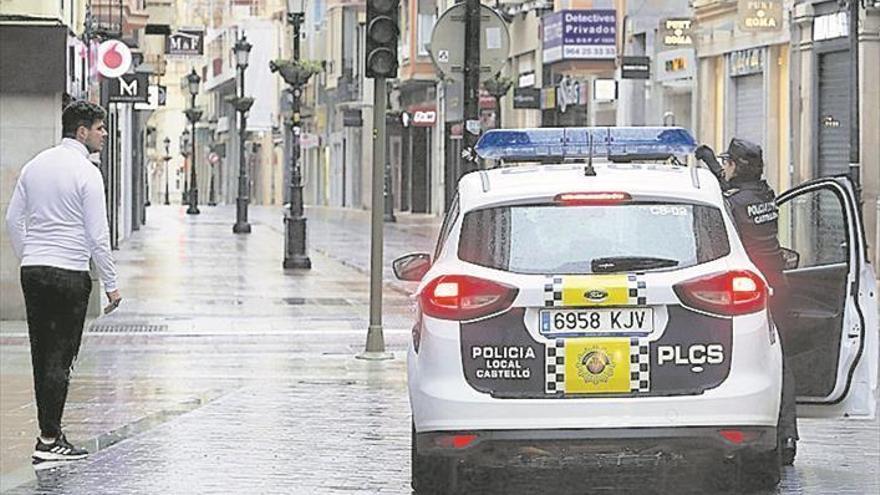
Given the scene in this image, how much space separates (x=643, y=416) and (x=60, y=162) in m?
3.91

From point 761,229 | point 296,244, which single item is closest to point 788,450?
point 761,229

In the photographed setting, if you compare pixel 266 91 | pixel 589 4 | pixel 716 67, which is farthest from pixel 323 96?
pixel 716 67

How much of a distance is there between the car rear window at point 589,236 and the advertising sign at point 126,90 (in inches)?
874

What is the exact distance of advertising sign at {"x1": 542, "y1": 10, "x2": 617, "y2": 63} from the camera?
4688 cm

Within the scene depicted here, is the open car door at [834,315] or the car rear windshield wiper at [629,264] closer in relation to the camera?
the car rear windshield wiper at [629,264]

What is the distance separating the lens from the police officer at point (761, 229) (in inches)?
402

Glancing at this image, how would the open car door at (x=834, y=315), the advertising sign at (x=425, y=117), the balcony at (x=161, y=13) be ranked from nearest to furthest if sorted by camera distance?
the open car door at (x=834, y=315) → the balcony at (x=161, y=13) → the advertising sign at (x=425, y=117)

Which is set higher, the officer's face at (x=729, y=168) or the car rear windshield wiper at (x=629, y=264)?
the officer's face at (x=729, y=168)

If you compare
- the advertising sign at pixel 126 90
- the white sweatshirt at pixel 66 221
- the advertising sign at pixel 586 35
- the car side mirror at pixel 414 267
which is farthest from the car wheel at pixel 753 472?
the advertising sign at pixel 586 35

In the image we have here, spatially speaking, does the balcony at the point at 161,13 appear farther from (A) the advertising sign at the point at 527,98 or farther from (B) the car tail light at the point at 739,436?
(B) the car tail light at the point at 739,436

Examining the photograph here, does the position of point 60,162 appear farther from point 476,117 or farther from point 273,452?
point 476,117

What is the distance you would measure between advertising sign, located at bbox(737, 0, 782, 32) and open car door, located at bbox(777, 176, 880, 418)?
2581 cm

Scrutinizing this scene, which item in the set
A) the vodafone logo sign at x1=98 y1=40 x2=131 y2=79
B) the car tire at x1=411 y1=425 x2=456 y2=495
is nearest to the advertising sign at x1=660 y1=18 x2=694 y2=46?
the vodafone logo sign at x1=98 y1=40 x2=131 y2=79

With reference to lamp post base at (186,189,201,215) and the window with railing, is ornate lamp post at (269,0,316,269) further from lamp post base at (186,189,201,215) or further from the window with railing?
lamp post base at (186,189,201,215)
